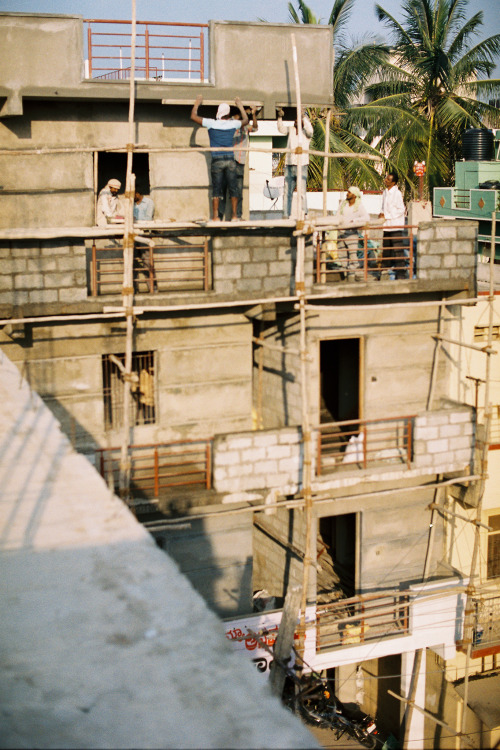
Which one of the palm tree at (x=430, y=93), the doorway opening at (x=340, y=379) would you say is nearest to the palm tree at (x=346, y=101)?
the palm tree at (x=430, y=93)

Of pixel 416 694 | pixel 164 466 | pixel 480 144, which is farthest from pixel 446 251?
pixel 480 144

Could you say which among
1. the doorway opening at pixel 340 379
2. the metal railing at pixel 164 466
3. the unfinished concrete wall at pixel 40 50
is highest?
the unfinished concrete wall at pixel 40 50

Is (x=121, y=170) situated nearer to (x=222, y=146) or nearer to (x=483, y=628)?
(x=222, y=146)

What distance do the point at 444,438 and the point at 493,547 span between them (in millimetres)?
4340

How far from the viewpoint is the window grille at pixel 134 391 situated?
15.6m

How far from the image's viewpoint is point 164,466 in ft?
52.3

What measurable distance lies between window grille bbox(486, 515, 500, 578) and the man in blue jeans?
8933 millimetres

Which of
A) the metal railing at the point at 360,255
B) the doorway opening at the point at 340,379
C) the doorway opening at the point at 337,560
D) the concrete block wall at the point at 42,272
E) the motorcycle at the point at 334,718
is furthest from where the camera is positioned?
the doorway opening at the point at 340,379

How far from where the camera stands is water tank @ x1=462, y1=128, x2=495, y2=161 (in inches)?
1158

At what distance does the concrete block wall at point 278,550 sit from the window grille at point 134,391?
3398 mm

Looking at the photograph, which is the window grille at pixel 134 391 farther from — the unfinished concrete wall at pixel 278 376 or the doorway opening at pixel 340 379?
the doorway opening at pixel 340 379

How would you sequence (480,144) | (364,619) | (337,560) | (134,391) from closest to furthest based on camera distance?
(134,391), (364,619), (337,560), (480,144)

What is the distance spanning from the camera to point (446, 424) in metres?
15.8

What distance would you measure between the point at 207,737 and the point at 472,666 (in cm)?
1759
